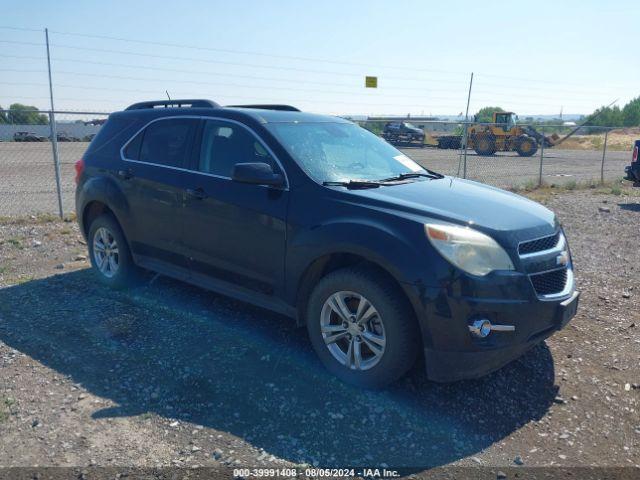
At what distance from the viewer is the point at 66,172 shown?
727 inches

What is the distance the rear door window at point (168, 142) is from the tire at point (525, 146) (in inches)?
960

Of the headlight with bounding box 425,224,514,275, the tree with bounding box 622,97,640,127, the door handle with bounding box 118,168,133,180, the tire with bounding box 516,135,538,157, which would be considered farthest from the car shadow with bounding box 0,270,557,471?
the tree with bounding box 622,97,640,127

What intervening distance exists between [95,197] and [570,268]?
4.40 metres

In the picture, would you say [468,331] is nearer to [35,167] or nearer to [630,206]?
[630,206]

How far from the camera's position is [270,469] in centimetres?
304

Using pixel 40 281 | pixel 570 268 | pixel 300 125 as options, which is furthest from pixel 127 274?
pixel 570 268

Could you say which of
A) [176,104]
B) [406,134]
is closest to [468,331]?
[176,104]

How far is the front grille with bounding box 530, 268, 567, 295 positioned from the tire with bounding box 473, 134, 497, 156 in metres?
23.0

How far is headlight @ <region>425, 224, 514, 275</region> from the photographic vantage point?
3424 mm

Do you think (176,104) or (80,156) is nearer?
(176,104)

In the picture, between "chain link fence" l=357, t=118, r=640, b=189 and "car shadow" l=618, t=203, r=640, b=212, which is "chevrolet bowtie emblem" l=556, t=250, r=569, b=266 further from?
"chain link fence" l=357, t=118, r=640, b=189

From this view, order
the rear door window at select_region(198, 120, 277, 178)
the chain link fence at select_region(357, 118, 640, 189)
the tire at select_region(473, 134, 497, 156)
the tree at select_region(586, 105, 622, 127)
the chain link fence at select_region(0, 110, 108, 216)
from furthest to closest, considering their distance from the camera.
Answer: the tree at select_region(586, 105, 622, 127), the tire at select_region(473, 134, 497, 156), the chain link fence at select_region(357, 118, 640, 189), the chain link fence at select_region(0, 110, 108, 216), the rear door window at select_region(198, 120, 277, 178)

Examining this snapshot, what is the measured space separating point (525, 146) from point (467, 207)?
2509cm

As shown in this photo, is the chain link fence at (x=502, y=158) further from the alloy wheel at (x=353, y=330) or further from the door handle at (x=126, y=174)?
the alloy wheel at (x=353, y=330)
